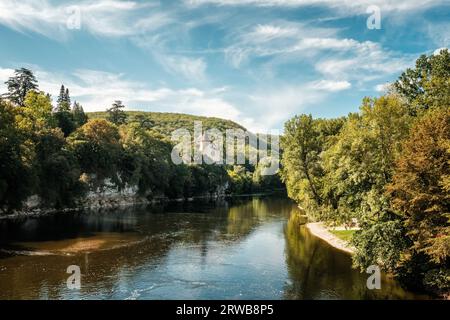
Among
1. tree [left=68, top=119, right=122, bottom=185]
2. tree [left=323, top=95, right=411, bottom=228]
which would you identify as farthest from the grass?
tree [left=68, top=119, right=122, bottom=185]

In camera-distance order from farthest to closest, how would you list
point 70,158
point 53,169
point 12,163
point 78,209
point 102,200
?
point 102,200 < point 78,209 < point 70,158 < point 53,169 < point 12,163

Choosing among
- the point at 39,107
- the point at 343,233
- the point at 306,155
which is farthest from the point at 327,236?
the point at 39,107

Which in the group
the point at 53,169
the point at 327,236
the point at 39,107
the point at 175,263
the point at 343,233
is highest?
the point at 39,107

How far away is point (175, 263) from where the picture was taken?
39688 millimetres

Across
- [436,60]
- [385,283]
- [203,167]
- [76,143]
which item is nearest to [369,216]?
[385,283]

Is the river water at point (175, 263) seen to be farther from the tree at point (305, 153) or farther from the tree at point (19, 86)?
the tree at point (19, 86)

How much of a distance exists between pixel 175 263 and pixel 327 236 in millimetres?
23157

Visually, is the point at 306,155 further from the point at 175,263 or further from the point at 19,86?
the point at 19,86

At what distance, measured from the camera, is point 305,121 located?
193 feet

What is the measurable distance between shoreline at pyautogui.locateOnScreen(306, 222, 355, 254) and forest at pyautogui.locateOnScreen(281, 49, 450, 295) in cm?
338

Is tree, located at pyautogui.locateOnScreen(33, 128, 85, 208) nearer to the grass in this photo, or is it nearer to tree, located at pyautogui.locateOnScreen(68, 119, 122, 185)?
tree, located at pyautogui.locateOnScreen(68, 119, 122, 185)

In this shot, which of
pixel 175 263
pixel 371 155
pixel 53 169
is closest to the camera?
pixel 371 155
